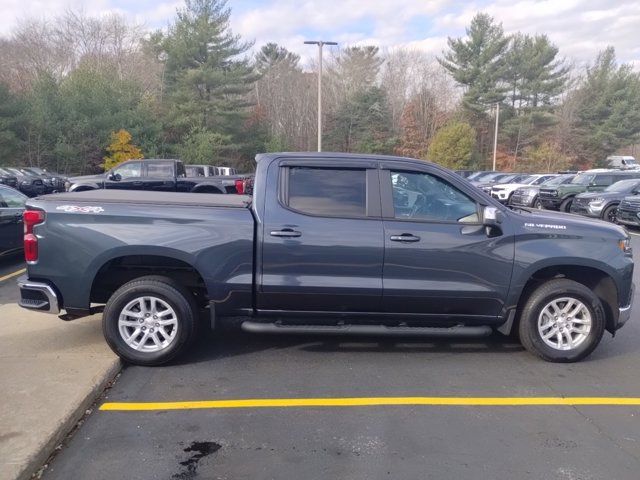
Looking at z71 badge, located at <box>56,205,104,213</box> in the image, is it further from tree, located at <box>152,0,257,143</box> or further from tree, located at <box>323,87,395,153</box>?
tree, located at <box>323,87,395,153</box>

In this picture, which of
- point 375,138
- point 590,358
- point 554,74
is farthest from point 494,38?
point 590,358

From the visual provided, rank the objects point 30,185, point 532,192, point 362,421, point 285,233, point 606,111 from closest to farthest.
A: 1. point 362,421
2. point 285,233
3. point 30,185
4. point 532,192
5. point 606,111

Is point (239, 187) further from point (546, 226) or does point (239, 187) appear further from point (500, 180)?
point (500, 180)

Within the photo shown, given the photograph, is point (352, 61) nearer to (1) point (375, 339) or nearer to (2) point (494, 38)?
(2) point (494, 38)

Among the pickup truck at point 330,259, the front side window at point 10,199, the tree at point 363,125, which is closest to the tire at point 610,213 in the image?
the pickup truck at point 330,259

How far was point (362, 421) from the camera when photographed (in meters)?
4.09

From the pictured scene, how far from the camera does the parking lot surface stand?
3488mm

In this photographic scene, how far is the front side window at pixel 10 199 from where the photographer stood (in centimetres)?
1008

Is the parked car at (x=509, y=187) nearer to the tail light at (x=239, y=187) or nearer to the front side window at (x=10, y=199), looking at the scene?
the tail light at (x=239, y=187)

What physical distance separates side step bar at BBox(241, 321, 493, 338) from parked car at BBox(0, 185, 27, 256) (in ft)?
21.1

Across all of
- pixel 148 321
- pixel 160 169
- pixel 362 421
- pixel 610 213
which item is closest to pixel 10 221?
pixel 148 321

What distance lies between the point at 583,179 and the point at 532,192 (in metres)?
2.52

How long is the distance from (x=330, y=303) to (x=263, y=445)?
64.8 inches

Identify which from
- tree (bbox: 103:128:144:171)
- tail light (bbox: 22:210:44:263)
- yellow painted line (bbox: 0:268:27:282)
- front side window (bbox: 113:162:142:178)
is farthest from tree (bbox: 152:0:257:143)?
tail light (bbox: 22:210:44:263)
